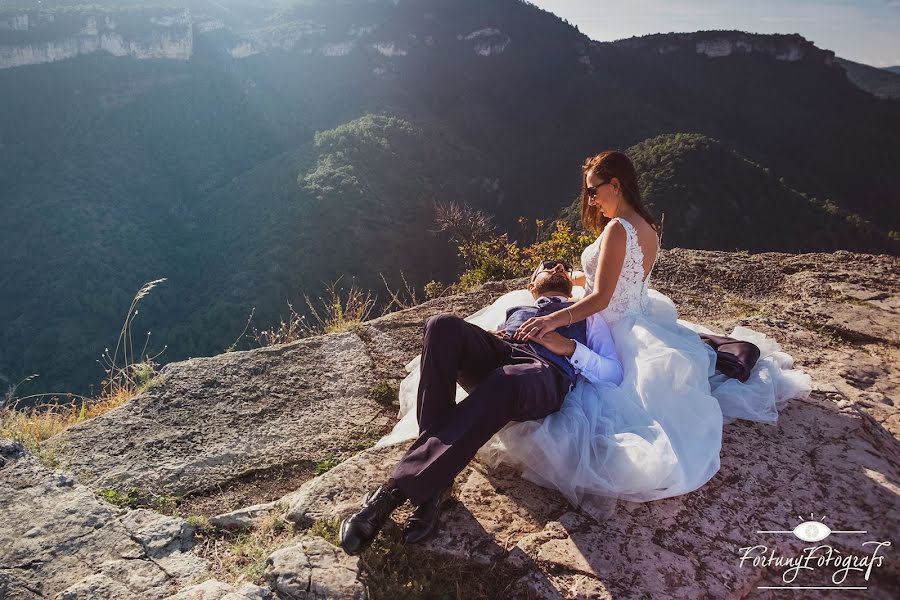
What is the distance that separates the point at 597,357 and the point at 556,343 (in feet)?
0.76

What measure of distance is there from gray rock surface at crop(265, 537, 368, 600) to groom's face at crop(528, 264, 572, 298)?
5.56ft

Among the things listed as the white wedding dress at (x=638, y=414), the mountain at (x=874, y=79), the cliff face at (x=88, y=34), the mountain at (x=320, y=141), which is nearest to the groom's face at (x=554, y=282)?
the white wedding dress at (x=638, y=414)

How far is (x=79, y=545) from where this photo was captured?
2141 mm

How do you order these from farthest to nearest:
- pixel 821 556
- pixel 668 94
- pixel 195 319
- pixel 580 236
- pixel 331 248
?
pixel 668 94 → pixel 331 248 → pixel 195 319 → pixel 580 236 → pixel 821 556

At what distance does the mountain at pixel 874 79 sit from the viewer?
214ft

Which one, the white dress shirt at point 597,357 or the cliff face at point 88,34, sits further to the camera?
the cliff face at point 88,34

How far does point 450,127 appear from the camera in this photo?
2494 inches

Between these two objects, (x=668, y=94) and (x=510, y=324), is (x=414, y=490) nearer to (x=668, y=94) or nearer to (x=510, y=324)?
(x=510, y=324)

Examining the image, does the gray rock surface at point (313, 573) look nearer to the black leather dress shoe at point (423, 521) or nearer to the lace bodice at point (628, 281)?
the black leather dress shoe at point (423, 521)

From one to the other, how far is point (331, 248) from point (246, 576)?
40657 mm

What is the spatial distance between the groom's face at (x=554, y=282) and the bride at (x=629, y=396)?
4.2 inches

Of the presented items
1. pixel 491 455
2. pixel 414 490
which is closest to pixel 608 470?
pixel 491 455

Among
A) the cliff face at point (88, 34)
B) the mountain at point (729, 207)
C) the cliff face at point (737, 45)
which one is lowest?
the mountain at point (729, 207)

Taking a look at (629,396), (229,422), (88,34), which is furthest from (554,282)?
(88,34)
